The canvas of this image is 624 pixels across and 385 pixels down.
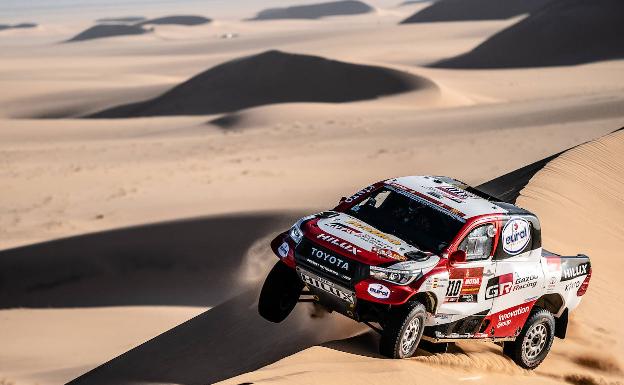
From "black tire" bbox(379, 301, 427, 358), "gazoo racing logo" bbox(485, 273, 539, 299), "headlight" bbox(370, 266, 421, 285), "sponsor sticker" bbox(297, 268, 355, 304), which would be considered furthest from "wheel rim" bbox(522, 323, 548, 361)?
"sponsor sticker" bbox(297, 268, 355, 304)

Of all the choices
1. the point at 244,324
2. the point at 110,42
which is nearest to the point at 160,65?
the point at 110,42

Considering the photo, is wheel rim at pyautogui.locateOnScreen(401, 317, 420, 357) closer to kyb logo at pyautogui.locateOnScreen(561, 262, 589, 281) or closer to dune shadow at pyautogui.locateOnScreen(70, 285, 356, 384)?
dune shadow at pyautogui.locateOnScreen(70, 285, 356, 384)

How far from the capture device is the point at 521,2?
408 ft

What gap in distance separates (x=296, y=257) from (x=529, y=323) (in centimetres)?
262

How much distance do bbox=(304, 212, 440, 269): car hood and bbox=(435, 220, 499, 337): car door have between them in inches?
14.8

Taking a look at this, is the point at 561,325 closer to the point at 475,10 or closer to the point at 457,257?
the point at 457,257

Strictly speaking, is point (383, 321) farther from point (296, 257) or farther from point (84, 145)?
point (84, 145)

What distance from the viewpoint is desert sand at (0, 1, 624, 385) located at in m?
10.2

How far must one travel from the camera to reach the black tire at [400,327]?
27.4 feet

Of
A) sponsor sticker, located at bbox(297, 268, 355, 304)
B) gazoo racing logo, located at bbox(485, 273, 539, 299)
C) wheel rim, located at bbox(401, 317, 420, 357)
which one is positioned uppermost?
sponsor sticker, located at bbox(297, 268, 355, 304)

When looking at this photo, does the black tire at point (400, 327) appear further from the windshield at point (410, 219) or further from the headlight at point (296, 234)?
the headlight at point (296, 234)

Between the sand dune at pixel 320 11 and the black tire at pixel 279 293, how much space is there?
15964 cm

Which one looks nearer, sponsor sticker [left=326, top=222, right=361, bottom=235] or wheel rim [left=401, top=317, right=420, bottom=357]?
wheel rim [left=401, top=317, right=420, bottom=357]

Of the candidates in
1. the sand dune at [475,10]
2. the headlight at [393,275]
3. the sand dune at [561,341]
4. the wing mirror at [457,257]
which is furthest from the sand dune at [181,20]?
the headlight at [393,275]
